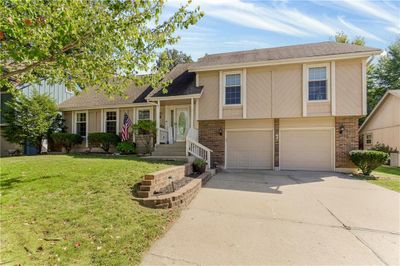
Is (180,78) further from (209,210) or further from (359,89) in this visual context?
(209,210)

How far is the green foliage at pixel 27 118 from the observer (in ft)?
45.4

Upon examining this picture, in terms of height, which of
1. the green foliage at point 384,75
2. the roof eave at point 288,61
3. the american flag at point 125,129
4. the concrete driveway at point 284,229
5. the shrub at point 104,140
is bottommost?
the concrete driveway at point 284,229

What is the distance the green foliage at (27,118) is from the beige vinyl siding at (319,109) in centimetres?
1510

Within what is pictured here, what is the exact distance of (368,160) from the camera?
9.92 m

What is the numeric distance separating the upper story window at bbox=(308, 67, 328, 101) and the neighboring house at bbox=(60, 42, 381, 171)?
1.7 inches

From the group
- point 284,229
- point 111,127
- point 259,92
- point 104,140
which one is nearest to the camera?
point 284,229

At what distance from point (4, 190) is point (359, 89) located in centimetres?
1367

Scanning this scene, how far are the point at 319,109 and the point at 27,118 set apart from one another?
1621 cm

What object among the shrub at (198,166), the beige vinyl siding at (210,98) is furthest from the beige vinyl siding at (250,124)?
the shrub at (198,166)

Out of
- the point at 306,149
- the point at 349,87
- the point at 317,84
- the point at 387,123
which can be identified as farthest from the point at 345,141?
the point at 387,123

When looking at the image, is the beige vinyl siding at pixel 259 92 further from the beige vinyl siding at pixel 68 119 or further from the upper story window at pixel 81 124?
the beige vinyl siding at pixel 68 119

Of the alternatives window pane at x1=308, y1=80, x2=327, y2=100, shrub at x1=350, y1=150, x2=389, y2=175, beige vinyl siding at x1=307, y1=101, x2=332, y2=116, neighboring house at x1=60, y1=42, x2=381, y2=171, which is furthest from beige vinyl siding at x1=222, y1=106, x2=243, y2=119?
shrub at x1=350, y1=150, x2=389, y2=175

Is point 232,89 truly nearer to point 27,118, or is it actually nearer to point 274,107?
point 274,107

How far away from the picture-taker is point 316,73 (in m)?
11.3
